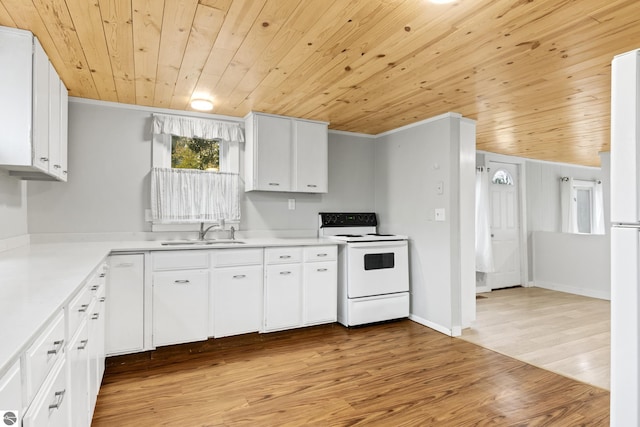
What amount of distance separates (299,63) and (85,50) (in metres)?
1.35

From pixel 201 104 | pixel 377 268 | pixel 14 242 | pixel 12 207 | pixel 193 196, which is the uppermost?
pixel 201 104

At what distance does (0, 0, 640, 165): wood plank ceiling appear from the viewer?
1812 mm

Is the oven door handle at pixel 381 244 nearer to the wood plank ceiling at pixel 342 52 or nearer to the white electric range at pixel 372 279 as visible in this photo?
the white electric range at pixel 372 279

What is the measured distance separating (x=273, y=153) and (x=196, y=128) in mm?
802

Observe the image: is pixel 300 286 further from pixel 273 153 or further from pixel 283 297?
pixel 273 153

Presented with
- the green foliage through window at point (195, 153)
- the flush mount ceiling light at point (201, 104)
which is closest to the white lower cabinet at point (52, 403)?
the flush mount ceiling light at point (201, 104)

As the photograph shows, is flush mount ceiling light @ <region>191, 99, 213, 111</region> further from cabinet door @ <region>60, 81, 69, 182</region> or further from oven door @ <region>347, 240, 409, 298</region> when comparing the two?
oven door @ <region>347, 240, 409, 298</region>

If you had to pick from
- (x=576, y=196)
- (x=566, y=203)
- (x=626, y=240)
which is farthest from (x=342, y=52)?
(x=576, y=196)

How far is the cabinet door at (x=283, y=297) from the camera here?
3.38m

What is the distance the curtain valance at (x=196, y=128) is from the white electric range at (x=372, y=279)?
1.56 m

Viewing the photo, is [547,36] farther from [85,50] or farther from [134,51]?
[85,50]

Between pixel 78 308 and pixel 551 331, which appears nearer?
pixel 78 308

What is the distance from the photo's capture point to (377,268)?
12.5 feet

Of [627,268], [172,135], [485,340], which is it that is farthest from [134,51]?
[485,340]
